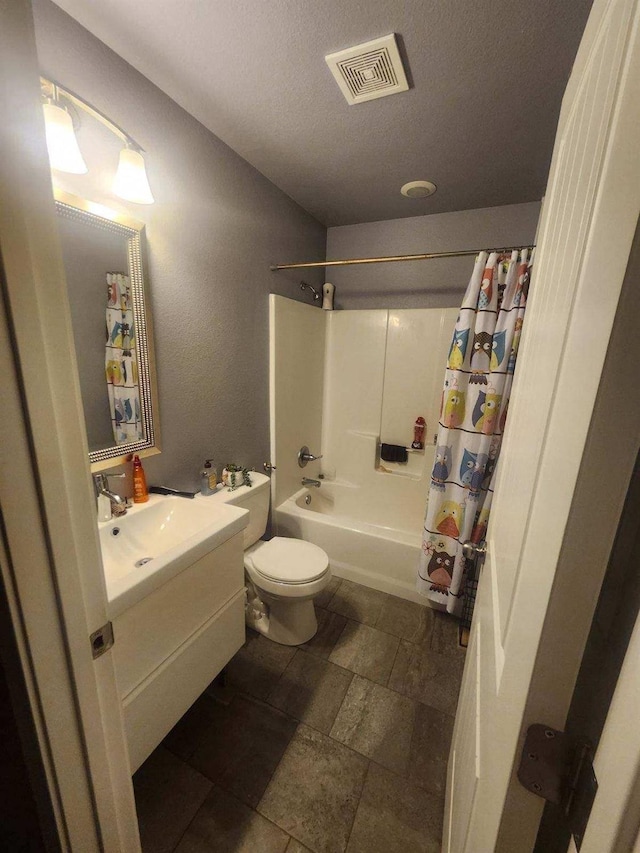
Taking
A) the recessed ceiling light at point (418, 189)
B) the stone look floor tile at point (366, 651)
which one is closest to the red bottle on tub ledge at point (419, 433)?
the stone look floor tile at point (366, 651)

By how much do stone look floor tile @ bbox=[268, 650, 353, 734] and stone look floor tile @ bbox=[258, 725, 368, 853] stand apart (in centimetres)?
7

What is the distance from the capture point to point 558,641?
340 millimetres

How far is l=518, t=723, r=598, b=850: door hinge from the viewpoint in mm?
334

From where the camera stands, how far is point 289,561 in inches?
66.1

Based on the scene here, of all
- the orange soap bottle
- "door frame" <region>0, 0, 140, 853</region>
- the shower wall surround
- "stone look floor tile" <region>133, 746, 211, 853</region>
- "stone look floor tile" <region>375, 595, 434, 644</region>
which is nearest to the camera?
"door frame" <region>0, 0, 140, 853</region>

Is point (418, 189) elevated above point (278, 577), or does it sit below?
above

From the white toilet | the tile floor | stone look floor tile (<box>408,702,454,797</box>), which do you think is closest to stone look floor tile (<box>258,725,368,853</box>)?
the tile floor

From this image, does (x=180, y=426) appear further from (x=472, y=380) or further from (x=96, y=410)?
(x=472, y=380)

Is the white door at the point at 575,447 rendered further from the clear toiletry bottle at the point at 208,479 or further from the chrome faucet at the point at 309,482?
the chrome faucet at the point at 309,482

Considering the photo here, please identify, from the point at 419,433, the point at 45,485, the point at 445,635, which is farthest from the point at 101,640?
the point at 419,433

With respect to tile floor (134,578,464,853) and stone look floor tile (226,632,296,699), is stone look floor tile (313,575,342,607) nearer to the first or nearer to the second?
tile floor (134,578,464,853)

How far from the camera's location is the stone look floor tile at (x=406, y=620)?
1808 mm

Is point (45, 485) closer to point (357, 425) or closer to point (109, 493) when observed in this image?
point (109, 493)

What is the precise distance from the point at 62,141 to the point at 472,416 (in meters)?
1.88
